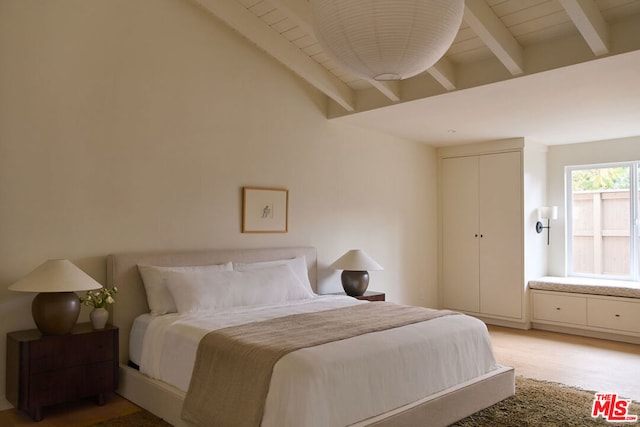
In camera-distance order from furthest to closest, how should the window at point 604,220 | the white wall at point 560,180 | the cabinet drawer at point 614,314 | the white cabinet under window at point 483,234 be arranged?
the white wall at point 560,180, the white cabinet under window at point 483,234, the window at point 604,220, the cabinet drawer at point 614,314

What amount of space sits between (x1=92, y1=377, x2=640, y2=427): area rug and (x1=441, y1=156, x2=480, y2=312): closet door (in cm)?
257

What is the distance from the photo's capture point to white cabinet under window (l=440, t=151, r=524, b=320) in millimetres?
5785

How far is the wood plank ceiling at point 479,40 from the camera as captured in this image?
3.19 metres

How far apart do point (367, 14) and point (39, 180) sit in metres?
2.60

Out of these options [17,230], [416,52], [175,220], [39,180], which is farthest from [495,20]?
[17,230]

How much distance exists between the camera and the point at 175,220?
3.96 m

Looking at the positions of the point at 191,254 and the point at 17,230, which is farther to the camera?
the point at 191,254

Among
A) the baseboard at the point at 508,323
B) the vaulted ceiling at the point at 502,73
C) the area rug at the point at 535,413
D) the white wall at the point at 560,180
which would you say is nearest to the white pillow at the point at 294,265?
the area rug at the point at 535,413

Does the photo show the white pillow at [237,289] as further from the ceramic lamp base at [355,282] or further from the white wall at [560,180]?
the white wall at [560,180]

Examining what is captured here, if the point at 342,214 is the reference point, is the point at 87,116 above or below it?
above

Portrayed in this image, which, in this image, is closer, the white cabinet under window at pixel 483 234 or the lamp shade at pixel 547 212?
the white cabinet under window at pixel 483 234

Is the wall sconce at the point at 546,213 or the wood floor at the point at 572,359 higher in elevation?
the wall sconce at the point at 546,213

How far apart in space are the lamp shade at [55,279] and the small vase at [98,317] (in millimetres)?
265

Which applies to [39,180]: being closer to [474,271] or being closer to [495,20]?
[495,20]
